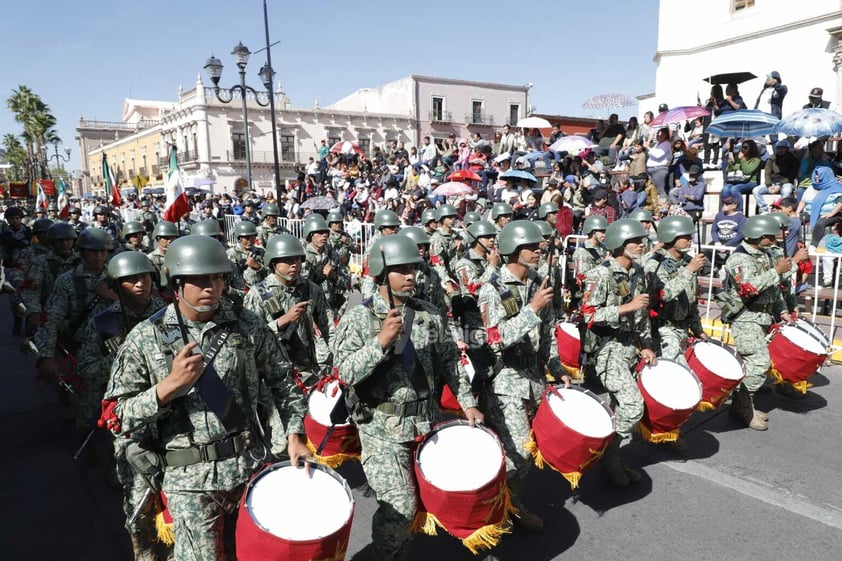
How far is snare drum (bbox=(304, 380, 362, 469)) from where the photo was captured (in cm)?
424

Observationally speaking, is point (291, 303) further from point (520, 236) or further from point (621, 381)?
point (621, 381)

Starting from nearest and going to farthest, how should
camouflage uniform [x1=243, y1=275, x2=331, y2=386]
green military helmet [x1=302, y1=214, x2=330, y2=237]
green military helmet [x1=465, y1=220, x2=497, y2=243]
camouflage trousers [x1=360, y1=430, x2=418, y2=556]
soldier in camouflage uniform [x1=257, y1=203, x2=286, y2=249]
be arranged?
camouflage trousers [x1=360, y1=430, x2=418, y2=556] < camouflage uniform [x1=243, y1=275, x2=331, y2=386] < green military helmet [x1=302, y1=214, x2=330, y2=237] < green military helmet [x1=465, y1=220, x2=497, y2=243] < soldier in camouflage uniform [x1=257, y1=203, x2=286, y2=249]

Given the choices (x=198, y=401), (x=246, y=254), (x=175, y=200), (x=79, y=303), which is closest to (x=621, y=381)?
(x=198, y=401)

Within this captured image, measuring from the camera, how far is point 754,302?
6.18 metres

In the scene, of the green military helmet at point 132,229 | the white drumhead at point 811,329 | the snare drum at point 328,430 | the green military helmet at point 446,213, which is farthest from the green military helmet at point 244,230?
the white drumhead at point 811,329

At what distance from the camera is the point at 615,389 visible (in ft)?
16.2

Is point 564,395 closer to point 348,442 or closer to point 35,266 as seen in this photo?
point 348,442

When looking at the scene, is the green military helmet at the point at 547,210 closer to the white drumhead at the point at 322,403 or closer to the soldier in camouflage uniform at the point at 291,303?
the soldier in camouflage uniform at the point at 291,303

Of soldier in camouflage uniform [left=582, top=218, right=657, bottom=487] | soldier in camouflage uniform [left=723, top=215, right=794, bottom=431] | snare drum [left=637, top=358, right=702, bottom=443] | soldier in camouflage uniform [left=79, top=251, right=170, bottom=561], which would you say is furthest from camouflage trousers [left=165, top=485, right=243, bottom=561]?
soldier in camouflage uniform [left=723, top=215, right=794, bottom=431]

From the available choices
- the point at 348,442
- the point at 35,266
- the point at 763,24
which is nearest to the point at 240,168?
the point at 763,24

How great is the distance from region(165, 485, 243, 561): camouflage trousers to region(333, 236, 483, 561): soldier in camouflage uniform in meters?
0.93

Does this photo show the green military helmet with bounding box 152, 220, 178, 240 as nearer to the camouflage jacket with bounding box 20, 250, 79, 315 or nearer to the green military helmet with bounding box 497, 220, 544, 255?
the camouflage jacket with bounding box 20, 250, 79, 315

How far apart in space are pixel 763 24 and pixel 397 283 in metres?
21.6

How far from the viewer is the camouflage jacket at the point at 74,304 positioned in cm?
553
